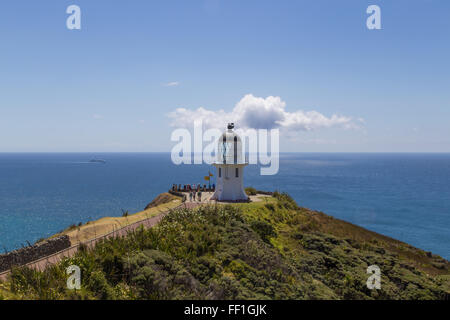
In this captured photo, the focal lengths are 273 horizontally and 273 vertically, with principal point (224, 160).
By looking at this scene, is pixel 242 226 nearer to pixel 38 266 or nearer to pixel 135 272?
pixel 135 272

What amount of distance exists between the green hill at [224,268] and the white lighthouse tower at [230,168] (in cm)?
465

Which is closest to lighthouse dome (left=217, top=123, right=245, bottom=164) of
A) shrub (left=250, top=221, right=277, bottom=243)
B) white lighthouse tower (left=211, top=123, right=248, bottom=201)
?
white lighthouse tower (left=211, top=123, right=248, bottom=201)

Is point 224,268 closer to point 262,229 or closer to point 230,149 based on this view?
point 262,229

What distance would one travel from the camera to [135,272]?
10.2 meters

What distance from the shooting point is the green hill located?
9.48m

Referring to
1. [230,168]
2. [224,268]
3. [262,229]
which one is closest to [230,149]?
[230,168]

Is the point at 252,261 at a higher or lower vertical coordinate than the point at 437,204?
higher

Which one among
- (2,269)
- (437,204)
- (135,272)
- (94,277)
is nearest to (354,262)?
(135,272)

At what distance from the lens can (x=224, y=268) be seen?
12484mm

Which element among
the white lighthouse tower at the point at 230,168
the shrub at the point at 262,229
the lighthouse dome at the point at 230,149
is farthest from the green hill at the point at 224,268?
the lighthouse dome at the point at 230,149

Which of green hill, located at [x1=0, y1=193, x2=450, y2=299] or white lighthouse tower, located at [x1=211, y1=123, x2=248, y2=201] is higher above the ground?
white lighthouse tower, located at [x1=211, y1=123, x2=248, y2=201]

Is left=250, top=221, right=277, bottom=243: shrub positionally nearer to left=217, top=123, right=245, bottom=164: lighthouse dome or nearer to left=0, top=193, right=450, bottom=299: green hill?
left=0, top=193, right=450, bottom=299: green hill

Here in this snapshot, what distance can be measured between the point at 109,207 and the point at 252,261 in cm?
5907

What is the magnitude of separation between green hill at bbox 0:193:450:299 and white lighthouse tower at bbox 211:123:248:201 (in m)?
4.65
